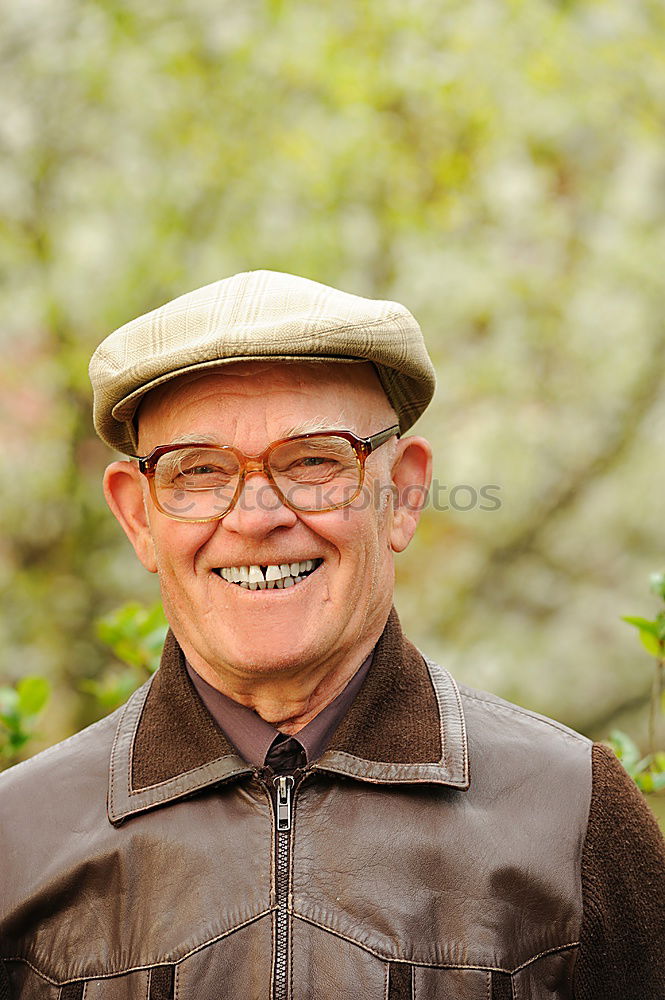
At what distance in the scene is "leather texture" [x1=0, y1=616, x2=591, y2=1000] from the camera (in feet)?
6.08

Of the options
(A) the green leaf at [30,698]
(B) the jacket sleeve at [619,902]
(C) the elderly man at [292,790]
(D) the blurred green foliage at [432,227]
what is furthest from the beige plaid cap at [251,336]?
(D) the blurred green foliage at [432,227]

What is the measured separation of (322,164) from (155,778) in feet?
13.9

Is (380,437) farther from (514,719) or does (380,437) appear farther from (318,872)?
(318,872)

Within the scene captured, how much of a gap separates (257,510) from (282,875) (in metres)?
0.58

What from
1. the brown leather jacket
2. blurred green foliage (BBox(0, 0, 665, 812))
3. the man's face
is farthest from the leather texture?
blurred green foliage (BBox(0, 0, 665, 812))

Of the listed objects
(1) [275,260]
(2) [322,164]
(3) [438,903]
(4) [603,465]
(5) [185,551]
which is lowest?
(3) [438,903]

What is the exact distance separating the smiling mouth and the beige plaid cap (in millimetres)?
330

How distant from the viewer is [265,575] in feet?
6.33

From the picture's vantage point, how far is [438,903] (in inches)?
74.8

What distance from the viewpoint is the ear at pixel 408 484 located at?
2.11m

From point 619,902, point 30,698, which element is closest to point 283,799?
point 619,902

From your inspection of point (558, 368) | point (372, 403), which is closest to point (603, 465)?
point (558, 368)

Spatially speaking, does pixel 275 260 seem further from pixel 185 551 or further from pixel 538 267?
pixel 185 551

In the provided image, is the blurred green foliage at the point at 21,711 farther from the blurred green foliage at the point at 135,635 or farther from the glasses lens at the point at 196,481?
the glasses lens at the point at 196,481
